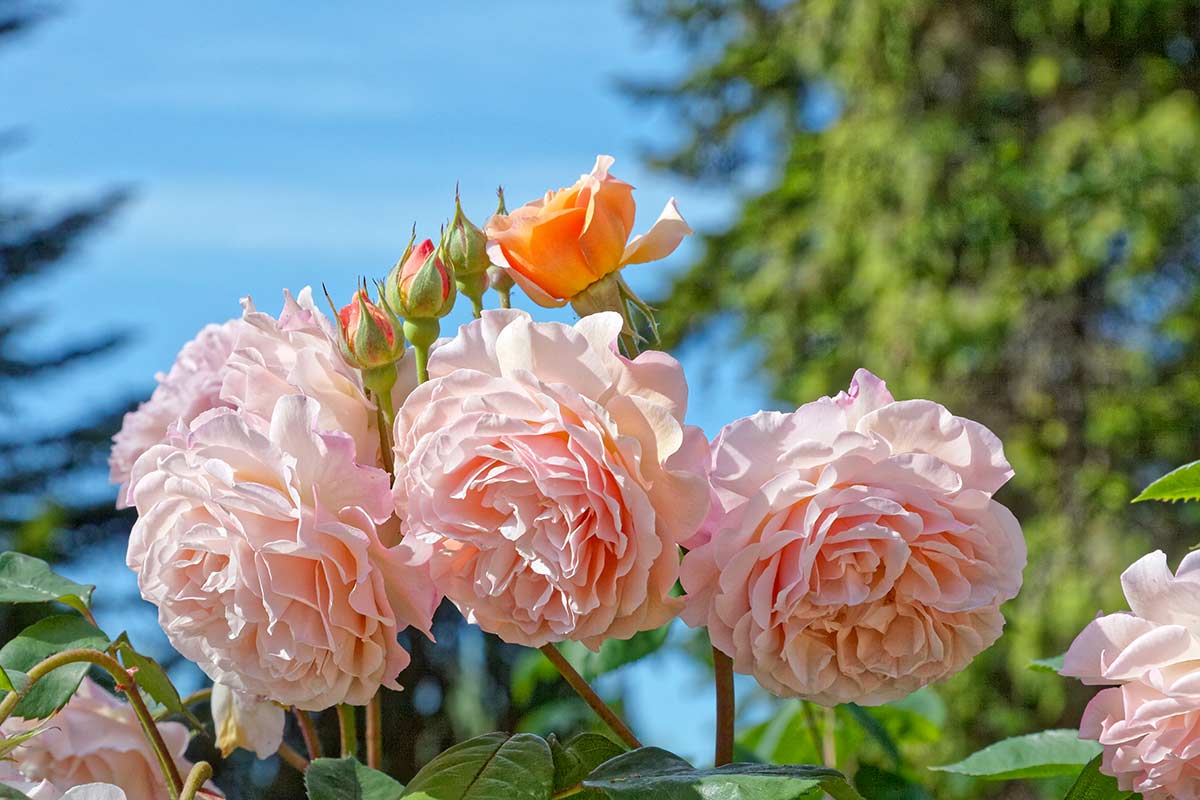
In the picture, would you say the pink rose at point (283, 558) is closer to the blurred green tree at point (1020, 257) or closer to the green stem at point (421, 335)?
the green stem at point (421, 335)

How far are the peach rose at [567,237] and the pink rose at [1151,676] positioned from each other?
20 cm

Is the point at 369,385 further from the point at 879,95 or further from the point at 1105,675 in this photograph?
the point at 879,95

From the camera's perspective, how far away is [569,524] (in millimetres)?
376

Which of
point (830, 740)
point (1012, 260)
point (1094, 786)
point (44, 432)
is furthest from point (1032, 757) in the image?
point (44, 432)

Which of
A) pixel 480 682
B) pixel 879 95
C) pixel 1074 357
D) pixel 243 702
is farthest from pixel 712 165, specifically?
pixel 243 702

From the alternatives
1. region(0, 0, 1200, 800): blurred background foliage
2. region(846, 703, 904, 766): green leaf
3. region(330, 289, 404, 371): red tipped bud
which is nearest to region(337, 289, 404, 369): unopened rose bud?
region(330, 289, 404, 371): red tipped bud

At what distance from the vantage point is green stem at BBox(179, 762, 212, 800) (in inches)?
15.4

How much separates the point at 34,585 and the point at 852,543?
0.30m

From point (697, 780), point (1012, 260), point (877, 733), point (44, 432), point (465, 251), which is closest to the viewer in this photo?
point (697, 780)

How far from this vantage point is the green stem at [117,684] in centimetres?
40

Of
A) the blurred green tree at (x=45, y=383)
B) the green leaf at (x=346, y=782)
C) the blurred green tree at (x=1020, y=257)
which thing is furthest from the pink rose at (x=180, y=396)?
the blurred green tree at (x=45, y=383)

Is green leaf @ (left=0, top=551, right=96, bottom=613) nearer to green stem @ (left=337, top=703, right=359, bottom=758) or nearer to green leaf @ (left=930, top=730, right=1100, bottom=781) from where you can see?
green stem @ (left=337, top=703, right=359, bottom=758)

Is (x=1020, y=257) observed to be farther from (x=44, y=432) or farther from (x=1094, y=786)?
(x=44, y=432)

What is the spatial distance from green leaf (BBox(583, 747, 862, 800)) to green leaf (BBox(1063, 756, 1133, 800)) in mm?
117
